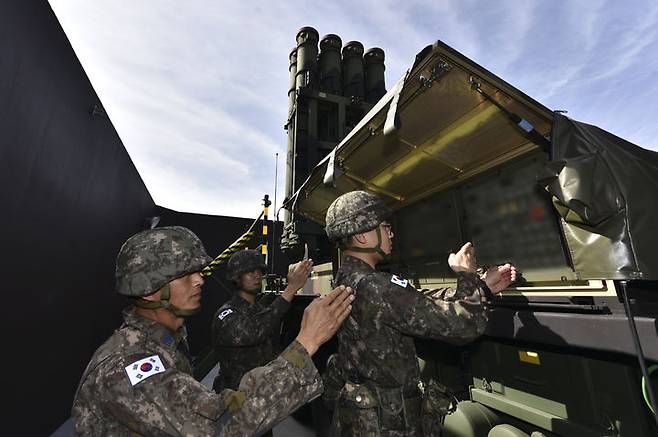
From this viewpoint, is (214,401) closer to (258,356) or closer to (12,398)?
(258,356)

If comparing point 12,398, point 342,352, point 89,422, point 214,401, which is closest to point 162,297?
point 89,422

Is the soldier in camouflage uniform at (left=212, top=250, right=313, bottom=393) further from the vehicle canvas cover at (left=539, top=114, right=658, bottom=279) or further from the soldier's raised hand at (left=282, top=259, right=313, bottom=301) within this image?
the vehicle canvas cover at (left=539, top=114, right=658, bottom=279)

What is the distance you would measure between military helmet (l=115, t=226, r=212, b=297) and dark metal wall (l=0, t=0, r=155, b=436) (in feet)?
8.37

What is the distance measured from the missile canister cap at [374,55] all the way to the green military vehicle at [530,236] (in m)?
7.62

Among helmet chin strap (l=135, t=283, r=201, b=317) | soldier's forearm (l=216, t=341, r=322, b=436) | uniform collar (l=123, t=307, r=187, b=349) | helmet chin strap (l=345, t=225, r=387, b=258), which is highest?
helmet chin strap (l=345, t=225, r=387, b=258)

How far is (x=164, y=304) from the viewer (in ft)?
5.25

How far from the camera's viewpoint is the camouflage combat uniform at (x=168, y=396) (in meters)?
1.15

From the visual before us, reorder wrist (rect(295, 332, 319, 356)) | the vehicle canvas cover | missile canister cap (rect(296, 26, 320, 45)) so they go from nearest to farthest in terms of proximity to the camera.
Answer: wrist (rect(295, 332, 319, 356)) → the vehicle canvas cover → missile canister cap (rect(296, 26, 320, 45))

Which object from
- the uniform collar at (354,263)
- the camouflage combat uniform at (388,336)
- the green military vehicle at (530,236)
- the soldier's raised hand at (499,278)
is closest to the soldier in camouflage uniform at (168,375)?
the camouflage combat uniform at (388,336)

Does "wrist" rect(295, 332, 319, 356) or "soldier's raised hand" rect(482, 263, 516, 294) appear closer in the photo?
"wrist" rect(295, 332, 319, 356)

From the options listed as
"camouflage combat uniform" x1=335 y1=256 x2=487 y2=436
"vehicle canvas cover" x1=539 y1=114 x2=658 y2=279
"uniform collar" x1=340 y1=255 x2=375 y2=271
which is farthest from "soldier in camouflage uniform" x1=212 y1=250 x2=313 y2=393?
"vehicle canvas cover" x1=539 y1=114 x2=658 y2=279

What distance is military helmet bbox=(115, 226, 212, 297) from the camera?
1585 mm

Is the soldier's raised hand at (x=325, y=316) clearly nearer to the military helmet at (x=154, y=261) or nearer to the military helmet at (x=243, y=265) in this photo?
the military helmet at (x=154, y=261)

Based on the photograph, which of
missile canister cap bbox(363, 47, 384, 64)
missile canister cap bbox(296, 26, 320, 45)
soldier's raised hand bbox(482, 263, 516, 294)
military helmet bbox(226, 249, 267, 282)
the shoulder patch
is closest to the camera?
soldier's raised hand bbox(482, 263, 516, 294)
